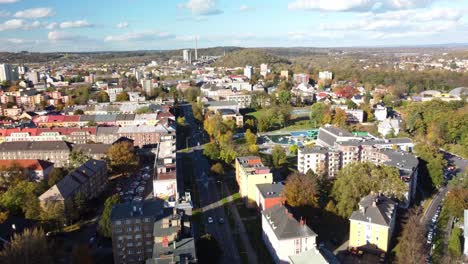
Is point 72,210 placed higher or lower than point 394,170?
lower

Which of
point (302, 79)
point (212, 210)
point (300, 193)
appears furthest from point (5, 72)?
point (300, 193)

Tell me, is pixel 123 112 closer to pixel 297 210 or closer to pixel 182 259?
pixel 297 210

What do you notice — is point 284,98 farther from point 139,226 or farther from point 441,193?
point 139,226

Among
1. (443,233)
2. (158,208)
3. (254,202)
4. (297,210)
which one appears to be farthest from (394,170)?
(158,208)

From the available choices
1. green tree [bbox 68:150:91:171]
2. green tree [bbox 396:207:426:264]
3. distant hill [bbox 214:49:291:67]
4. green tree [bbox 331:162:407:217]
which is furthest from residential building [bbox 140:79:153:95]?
→ green tree [bbox 396:207:426:264]

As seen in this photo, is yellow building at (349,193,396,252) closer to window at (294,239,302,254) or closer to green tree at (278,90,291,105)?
window at (294,239,302,254)

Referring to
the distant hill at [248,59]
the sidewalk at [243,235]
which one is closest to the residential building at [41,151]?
the sidewalk at [243,235]
